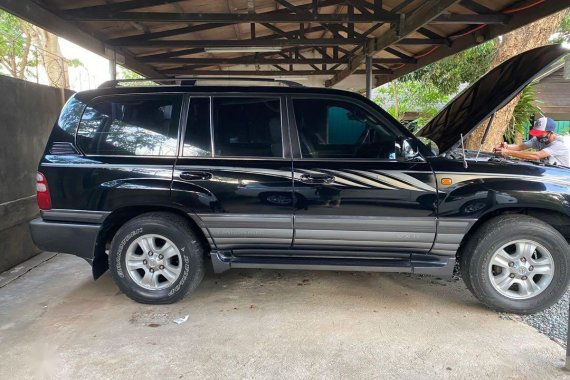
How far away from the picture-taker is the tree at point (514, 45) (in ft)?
24.5

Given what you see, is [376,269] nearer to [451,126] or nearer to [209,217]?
[209,217]

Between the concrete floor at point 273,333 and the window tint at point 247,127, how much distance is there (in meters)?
1.43

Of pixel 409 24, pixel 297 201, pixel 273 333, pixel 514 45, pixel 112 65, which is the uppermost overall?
pixel 514 45

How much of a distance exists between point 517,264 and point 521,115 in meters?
6.93

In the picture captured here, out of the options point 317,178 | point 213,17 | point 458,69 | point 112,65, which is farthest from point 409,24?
point 458,69

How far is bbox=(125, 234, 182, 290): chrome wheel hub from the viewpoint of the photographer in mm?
3574

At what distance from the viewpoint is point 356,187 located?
3.36m

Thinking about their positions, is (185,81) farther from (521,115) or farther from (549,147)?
(521,115)

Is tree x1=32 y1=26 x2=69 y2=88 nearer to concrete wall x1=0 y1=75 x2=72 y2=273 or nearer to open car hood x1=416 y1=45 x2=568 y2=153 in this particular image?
concrete wall x1=0 y1=75 x2=72 y2=273

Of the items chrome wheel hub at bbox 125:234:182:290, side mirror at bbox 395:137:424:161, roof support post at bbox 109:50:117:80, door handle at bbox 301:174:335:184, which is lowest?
chrome wheel hub at bbox 125:234:182:290

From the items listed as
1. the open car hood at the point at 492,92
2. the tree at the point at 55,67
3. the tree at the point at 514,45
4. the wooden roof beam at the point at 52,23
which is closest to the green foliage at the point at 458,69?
the tree at the point at 514,45

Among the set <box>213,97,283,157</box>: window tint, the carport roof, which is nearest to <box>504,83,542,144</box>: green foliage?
the carport roof

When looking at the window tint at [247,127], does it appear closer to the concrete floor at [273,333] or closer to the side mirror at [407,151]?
the side mirror at [407,151]

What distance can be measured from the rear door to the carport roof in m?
2.74
